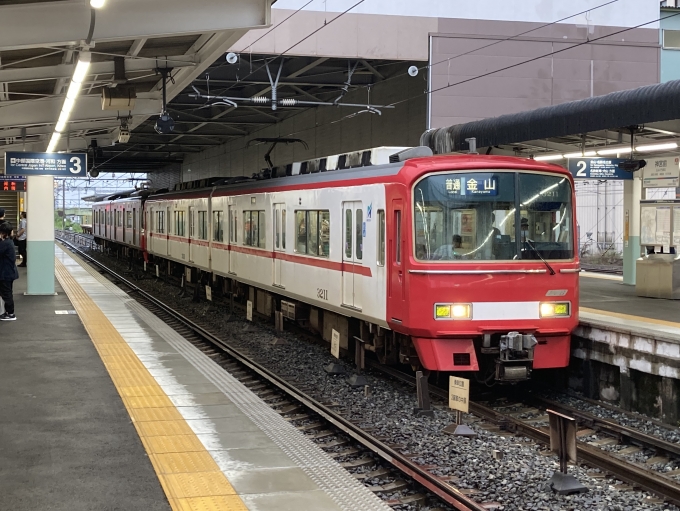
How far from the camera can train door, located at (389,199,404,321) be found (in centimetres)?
836

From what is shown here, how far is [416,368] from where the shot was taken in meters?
8.93

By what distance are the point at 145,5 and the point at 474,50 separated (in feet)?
49.1

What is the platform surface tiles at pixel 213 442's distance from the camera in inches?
208

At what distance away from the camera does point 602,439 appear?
7.51m

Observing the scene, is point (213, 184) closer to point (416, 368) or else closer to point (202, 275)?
point (202, 275)

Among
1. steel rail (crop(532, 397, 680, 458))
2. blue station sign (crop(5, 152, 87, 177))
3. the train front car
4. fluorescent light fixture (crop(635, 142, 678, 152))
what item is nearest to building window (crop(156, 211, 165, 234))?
blue station sign (crop(5, 152, 87, 177))

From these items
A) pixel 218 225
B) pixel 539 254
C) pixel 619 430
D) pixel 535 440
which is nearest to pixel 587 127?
pixel 539 254

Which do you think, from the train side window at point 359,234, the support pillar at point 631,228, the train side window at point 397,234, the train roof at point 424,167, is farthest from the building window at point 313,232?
the support pillar at point 631,228

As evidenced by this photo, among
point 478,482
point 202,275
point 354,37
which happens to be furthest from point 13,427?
point 354,37

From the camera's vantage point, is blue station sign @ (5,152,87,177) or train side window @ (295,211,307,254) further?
blue station sign @ (5,152,87,177)

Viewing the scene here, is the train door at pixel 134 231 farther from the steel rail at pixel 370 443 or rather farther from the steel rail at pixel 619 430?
the steel rail at pixel 619 430

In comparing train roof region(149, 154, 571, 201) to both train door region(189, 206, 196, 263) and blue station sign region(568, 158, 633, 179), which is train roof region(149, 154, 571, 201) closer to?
blue station sign region(568, 158, 633, 179)

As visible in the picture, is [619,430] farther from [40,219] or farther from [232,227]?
[40,219]

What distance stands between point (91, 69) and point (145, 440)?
6841mm
